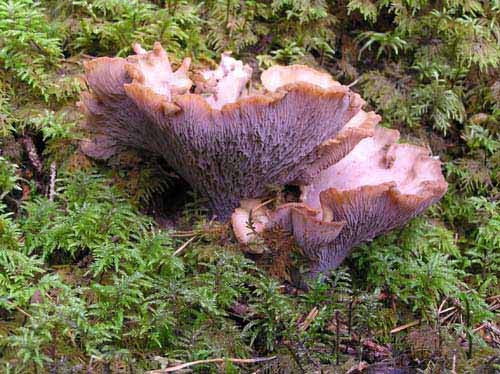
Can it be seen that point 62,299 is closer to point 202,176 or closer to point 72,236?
point 72,236

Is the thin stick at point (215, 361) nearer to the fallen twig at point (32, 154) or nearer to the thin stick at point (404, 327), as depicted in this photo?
the thin stick at point (404, 327)

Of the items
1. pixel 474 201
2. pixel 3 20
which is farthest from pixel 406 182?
pixel 3 20

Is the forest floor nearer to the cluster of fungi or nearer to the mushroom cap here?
the cluster of fungi

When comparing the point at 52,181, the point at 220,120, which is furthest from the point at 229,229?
the point at 52,181

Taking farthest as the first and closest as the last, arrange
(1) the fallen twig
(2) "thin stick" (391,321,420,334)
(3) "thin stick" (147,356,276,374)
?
(1) the fallen twig
(2) "thin stick" (391,321,420,334)
(3) "thin stick" (147,356,276,374)

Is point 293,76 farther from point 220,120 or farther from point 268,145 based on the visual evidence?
point 220,120

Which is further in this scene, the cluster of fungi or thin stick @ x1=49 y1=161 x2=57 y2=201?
thin stick @ x1=49 y1=161 x2=57 y2=201

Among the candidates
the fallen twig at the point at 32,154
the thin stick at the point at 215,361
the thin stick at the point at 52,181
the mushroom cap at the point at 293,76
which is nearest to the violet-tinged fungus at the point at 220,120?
the mushroom cap at the point at 293,76

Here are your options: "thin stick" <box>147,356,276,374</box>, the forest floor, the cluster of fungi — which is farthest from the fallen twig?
"thin stick" <box>147,356,276,374</box>
